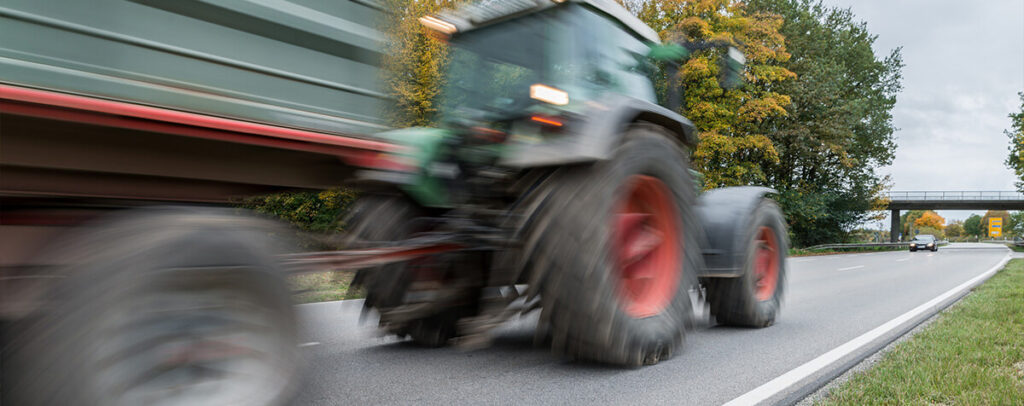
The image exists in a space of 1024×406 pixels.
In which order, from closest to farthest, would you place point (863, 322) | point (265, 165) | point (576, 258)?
point (265, 165) → point (576, 258) → point (863, 322)

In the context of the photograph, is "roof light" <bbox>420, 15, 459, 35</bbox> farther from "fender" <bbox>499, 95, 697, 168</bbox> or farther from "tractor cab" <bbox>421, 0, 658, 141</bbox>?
"fender" <bbox>499, 95, 697, 168</bbox>

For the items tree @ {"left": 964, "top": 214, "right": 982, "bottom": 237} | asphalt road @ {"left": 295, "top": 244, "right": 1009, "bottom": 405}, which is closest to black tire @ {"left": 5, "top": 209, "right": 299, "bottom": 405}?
asphalt road @ {"left": 295, "top": 244, "right": 1009, "bottom": 405}

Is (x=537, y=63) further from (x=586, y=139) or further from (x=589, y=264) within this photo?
(x=589, y=264)

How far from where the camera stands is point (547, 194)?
3770 millimetres

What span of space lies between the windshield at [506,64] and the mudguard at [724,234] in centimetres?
199

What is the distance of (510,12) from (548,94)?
853 mm

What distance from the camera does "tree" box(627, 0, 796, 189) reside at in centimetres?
2448

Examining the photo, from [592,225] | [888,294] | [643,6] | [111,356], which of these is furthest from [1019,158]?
[111,356]

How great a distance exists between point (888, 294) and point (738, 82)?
656cm

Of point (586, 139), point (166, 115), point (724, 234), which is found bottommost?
point (724, 234)


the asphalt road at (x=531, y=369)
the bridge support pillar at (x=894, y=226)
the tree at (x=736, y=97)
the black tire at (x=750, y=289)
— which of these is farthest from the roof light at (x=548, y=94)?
the bridge support pillar at (x=894, y=226)

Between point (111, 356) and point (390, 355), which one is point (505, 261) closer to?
point (390, 355)

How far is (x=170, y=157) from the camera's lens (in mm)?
2164

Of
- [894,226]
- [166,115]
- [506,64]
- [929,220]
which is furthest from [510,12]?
[929,220]
